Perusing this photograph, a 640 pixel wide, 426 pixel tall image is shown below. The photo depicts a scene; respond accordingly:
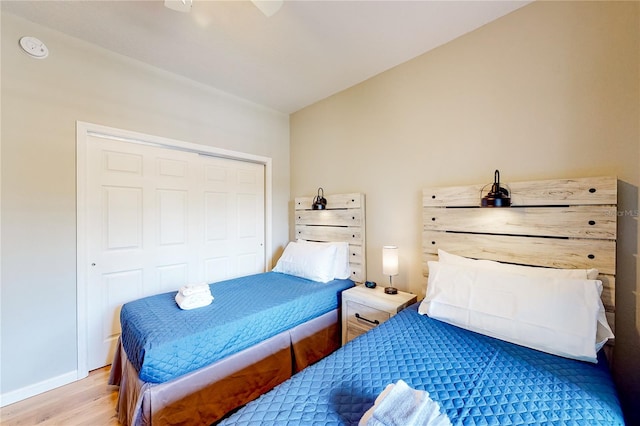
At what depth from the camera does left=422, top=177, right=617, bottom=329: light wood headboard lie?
1.42 metres

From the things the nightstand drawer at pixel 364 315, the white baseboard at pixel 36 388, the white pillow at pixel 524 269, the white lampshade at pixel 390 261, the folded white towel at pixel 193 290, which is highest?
the white pillow at pixel 524 269

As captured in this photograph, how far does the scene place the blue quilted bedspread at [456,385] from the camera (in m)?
0.89

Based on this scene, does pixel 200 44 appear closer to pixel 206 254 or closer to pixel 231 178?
pixel 231 178

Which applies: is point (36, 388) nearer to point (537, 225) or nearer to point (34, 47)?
point (34, 47)

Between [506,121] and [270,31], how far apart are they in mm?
1841

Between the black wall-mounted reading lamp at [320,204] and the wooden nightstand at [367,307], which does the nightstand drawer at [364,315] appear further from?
the black wall-mounted reading lamp at [320,204]

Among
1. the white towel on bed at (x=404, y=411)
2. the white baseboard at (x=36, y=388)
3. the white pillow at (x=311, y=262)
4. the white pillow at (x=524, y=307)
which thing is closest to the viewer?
the white towel on bed at (x=404, y=411)

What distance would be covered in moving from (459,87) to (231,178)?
2.43 metres

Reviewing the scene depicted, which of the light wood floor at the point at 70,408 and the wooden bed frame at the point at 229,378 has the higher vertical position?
the wooden bed frame at the point at 229,378

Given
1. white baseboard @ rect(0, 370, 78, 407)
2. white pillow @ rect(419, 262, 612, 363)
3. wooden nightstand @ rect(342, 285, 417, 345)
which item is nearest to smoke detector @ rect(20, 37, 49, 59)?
white baseboard @ rect(0, 370, 78, 407)

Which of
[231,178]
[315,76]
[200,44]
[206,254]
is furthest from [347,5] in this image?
[206,254]

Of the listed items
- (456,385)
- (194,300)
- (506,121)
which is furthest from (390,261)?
(194,300)

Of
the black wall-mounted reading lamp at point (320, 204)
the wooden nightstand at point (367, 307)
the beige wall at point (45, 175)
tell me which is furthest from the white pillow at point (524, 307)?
the beige wall at point (45, 175)

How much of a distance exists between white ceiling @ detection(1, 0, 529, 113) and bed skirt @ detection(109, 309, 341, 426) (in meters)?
2.28
